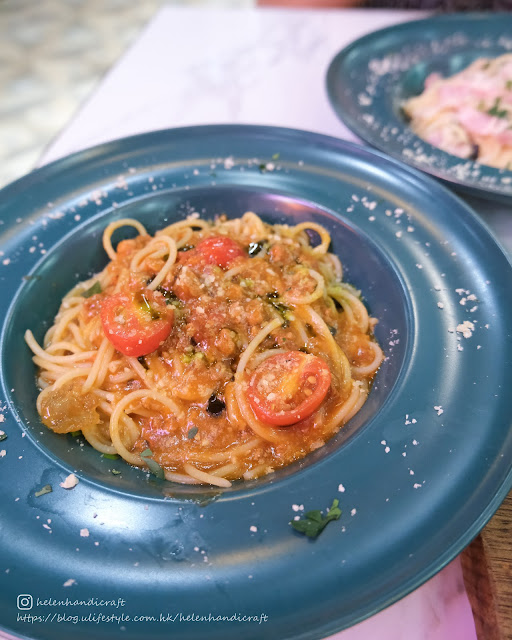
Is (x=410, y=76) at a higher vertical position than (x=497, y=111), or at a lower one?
higher

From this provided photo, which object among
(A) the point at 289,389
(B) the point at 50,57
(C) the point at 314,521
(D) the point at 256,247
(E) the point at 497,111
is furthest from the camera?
(B) the point at 50,57

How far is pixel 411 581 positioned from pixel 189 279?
1689 millimetres

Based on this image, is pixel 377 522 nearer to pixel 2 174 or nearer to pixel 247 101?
pixel 247 101

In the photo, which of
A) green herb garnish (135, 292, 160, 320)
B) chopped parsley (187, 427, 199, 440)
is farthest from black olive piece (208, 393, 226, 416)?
green herb garnish (135, 292, 160, 320)

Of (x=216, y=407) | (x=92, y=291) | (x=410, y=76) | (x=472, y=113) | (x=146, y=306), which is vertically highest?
(x=410, y=76)

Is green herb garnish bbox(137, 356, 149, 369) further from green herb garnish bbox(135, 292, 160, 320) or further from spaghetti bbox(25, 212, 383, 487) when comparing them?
green herb garnish bbox(135, 292, 160, 320)

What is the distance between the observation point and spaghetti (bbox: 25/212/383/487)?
2.29m

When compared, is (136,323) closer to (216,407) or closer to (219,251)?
(216,407)

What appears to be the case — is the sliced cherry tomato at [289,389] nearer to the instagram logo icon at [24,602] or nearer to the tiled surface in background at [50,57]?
the instagram logo icon at [24,602]

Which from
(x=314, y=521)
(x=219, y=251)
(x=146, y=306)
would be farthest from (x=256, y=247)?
(x=314, y=521)

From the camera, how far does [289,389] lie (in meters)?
2.25

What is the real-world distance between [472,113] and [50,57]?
7757mm

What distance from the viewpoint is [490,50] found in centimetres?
452

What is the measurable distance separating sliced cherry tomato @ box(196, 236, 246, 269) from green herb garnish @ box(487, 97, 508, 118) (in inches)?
89.1
